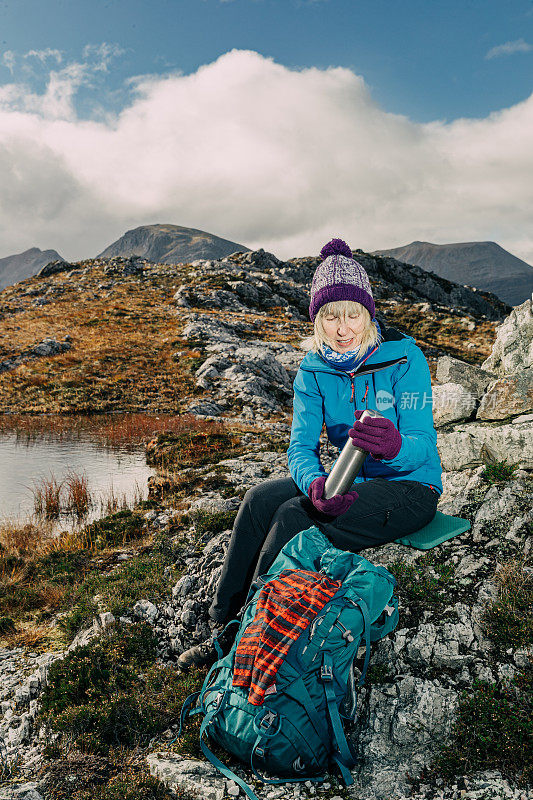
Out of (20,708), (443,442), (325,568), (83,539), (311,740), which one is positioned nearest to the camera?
(311,740)

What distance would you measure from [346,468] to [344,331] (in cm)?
138

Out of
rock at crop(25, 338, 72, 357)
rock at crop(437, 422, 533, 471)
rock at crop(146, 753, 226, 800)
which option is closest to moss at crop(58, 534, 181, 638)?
rock at crop(146, 753, 226, 800)

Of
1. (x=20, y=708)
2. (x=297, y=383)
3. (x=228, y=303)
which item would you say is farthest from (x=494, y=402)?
(x=228, y=303)

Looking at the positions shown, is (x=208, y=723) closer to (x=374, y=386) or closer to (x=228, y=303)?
(x=374, y=386)

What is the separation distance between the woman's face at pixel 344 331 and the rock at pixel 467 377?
3860mm

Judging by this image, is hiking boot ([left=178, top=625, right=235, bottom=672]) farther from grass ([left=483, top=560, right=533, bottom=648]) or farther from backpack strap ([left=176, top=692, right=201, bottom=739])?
grass ([left=483, top=560, right=533, bottom=648])

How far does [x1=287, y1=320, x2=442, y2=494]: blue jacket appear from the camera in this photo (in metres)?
4.43

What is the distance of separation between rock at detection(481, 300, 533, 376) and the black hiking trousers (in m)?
3.76

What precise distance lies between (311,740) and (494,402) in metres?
5.35

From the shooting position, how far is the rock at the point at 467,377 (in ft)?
24.6

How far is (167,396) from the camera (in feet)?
95.1

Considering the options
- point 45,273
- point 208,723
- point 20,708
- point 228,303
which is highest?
point 45,273

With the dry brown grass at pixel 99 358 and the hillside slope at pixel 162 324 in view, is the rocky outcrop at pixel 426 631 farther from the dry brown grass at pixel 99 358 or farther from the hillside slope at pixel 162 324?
the dry brown grass at pixel 99 358

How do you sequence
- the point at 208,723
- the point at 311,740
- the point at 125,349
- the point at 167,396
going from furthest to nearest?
1. the point at 125,349
2. the point at 167,396
3. the point at 208,723
4. the point at 311,740
